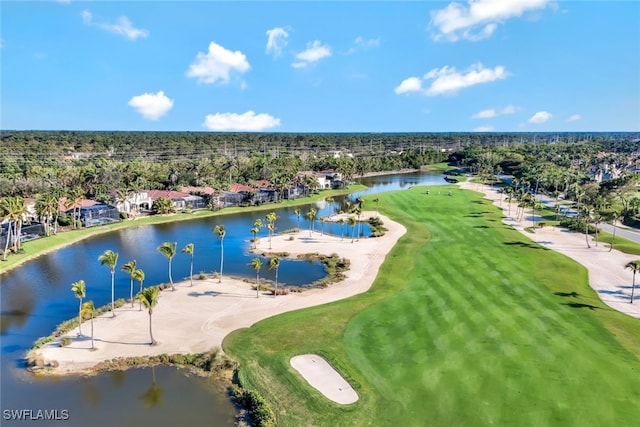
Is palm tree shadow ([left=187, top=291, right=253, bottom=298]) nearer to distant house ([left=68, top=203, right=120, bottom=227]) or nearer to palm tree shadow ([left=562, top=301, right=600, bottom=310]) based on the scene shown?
palm tree shadow ([left=562, top=301, right=600, bottom=310])

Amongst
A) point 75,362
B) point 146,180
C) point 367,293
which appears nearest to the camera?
point 75,362

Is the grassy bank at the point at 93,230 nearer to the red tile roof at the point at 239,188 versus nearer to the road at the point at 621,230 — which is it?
the red tile roof at the point at 239,188

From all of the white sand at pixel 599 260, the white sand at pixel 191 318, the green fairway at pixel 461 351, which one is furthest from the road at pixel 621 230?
the white sand at pixel 191 318

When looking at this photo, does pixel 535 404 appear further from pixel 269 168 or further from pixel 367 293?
pixel 269 168

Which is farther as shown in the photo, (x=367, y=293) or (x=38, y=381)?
(x=367, y=293)

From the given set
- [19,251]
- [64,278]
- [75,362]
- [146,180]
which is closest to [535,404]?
[75,362]

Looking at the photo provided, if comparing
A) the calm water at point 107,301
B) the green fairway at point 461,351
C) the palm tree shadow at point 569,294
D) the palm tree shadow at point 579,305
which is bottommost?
the calm water at point 107,301

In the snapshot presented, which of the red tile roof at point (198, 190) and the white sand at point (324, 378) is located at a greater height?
the red tile roof at point (198, 190)

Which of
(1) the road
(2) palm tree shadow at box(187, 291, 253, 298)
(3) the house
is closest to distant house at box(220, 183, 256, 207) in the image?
(3) the house
